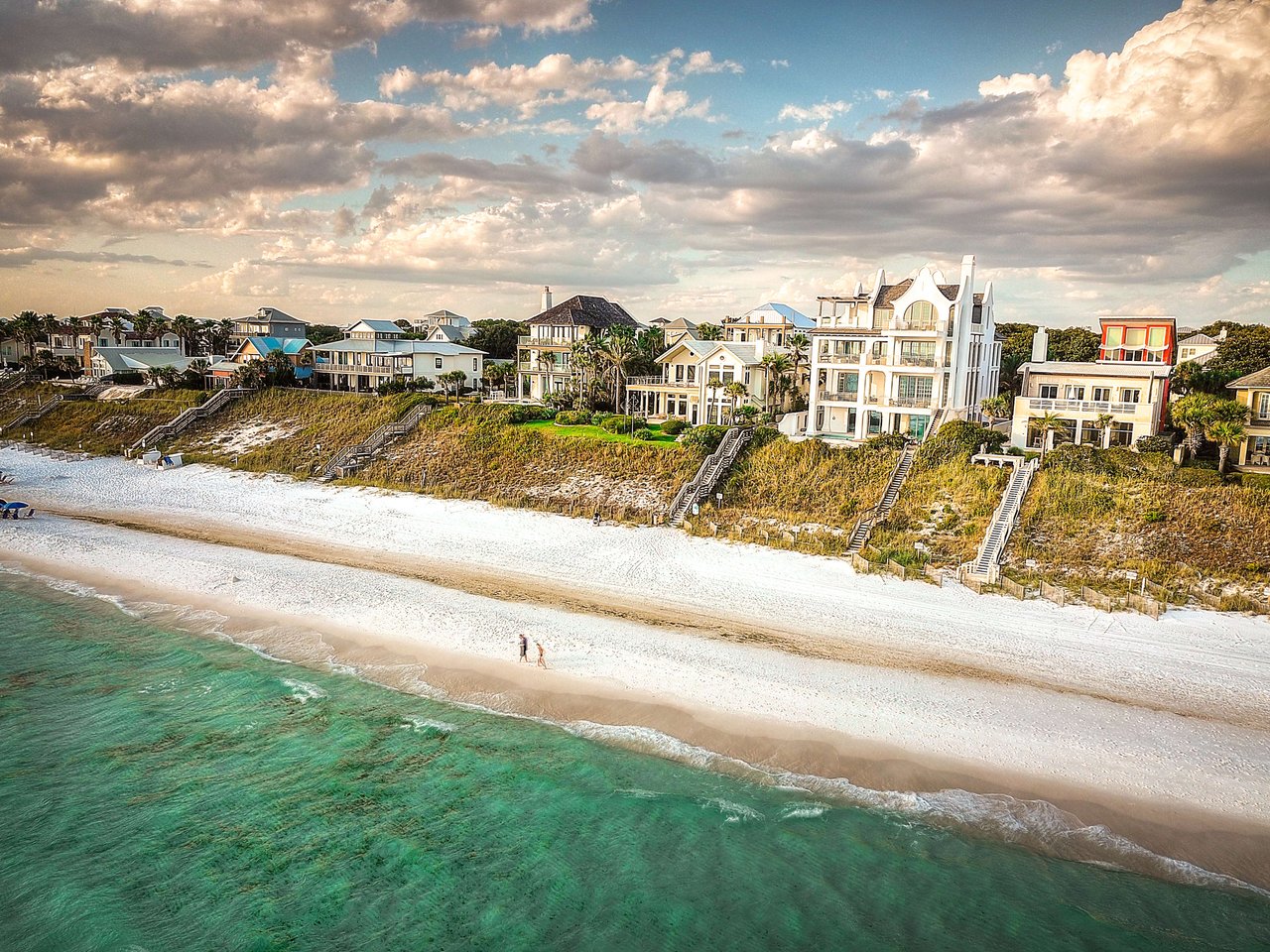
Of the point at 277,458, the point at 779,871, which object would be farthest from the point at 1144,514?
the point at 277,458

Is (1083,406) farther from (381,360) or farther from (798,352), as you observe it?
(381,360)

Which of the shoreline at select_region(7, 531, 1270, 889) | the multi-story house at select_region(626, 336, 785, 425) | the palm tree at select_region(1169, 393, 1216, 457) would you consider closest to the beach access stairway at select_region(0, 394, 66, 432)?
the shoreline at select_region(7, 531, 1270, 889)

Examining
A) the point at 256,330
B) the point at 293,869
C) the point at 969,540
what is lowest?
the point at 293,869

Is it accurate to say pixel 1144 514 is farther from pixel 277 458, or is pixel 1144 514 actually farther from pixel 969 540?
pixel 277 458

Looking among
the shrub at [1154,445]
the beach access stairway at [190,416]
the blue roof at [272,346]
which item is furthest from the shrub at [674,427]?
the blue roof at [272,346]

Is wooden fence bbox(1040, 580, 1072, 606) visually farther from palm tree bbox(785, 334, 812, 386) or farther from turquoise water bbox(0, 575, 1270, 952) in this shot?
palm tree bbox(785, 334, 812, 386)

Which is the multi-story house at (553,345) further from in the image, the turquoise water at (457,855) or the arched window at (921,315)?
the turquoise water at (457,855)
